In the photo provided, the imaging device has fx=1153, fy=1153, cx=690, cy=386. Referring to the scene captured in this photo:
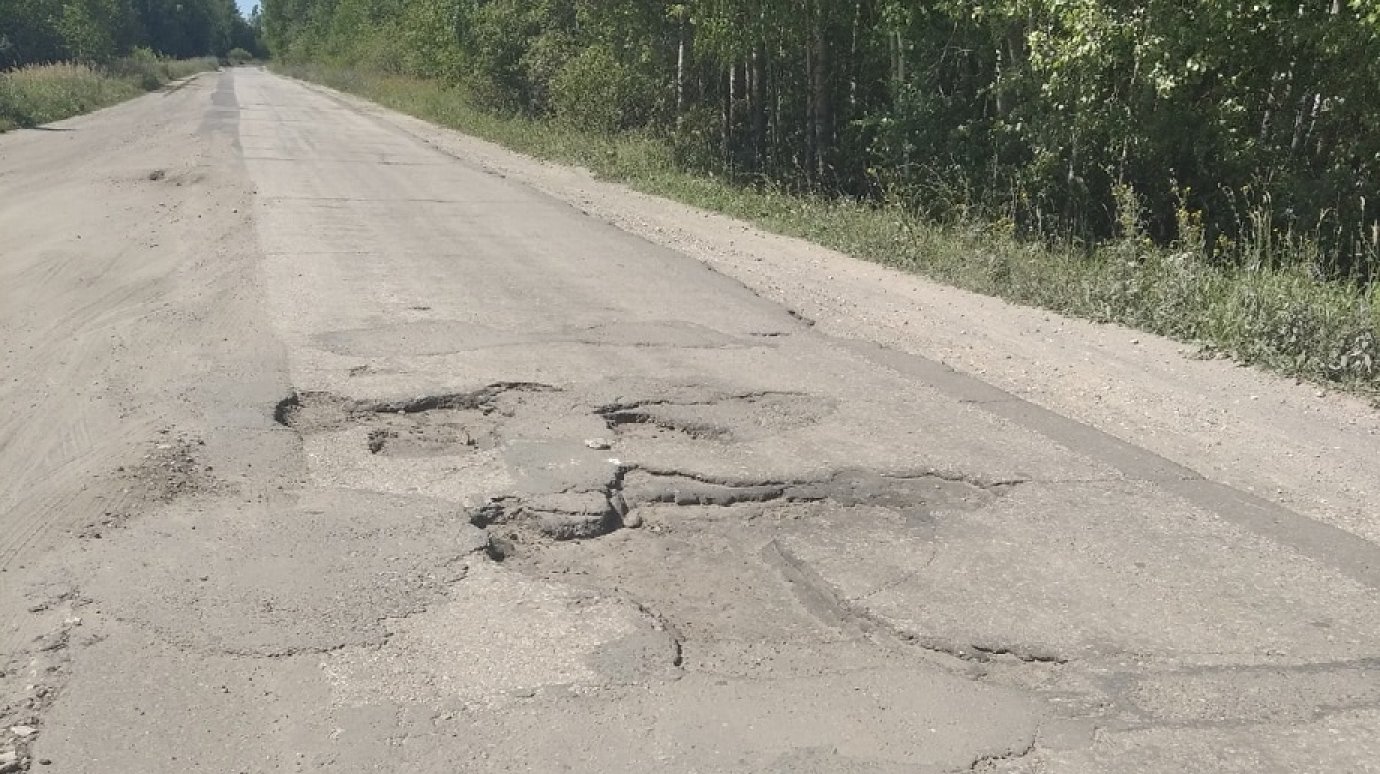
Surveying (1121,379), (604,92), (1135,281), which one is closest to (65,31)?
(604,92)

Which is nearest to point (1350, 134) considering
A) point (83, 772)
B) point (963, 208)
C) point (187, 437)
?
point (963, 208)

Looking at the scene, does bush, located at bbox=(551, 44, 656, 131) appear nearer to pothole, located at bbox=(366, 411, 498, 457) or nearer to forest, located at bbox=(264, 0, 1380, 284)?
forest, located at bbox=(264, 0, 1380, 284)

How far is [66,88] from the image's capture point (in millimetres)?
37500

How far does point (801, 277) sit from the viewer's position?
10.1 m

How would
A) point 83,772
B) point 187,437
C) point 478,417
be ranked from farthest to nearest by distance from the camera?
point 478,417, point 187,437, point 83,772

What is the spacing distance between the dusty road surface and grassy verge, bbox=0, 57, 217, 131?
23460mm

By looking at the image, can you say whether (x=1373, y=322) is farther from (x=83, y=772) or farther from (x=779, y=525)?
(x=83, y=772)

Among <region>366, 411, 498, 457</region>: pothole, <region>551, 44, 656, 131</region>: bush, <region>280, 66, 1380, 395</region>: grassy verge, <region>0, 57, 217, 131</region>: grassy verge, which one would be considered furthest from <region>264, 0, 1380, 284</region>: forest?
<region>0, 57, 217, 131</region>: grassy verge

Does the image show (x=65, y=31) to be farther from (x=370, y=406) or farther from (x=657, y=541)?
(x=657, y=541)

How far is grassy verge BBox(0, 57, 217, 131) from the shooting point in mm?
28391

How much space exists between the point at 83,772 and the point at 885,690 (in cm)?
212

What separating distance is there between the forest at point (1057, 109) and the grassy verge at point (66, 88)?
52.4 ft

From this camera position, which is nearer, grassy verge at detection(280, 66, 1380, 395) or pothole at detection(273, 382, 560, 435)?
pothole at detection(273, 382, 560, 435)

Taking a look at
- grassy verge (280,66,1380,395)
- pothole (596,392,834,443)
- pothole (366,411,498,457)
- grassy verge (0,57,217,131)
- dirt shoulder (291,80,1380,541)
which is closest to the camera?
pothole (366,411,498,457)
